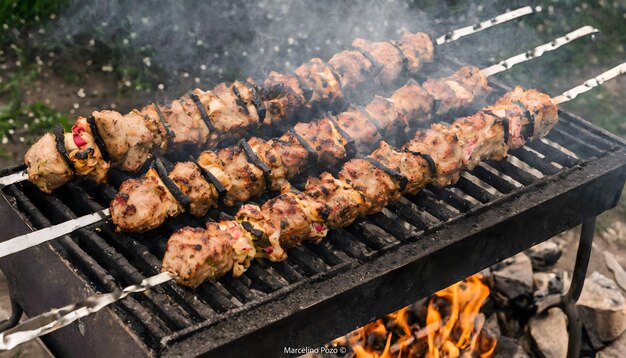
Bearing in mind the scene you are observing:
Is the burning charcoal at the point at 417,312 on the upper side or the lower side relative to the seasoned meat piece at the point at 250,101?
lower

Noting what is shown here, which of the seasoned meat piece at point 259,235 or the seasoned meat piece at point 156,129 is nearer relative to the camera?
the seasoned meat piece at point 259,235

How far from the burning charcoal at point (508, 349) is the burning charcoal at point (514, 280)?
0.40 meters

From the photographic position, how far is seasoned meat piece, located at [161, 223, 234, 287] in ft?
10.3

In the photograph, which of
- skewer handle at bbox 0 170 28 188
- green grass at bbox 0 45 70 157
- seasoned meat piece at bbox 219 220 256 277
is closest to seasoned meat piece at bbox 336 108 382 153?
seasoned meat piece at bbox 219 220 256 277

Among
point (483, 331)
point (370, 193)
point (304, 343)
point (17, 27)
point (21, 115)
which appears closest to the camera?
point (304, 343)

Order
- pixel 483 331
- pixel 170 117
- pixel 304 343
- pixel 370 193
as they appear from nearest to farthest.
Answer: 1. pixel 304 343
2. pixel 370 193
3. pixel 170 117
4. pixel 483 331

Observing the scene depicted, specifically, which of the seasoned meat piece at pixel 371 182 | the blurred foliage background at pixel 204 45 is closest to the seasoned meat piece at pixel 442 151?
the seasoned meat piece at pixel 371 182

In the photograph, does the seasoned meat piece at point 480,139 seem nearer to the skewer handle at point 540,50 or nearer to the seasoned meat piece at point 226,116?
the skewer handle at point 540,50

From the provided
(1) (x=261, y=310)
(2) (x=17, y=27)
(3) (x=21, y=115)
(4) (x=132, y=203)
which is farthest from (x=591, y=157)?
(2) (x=17, y=27)

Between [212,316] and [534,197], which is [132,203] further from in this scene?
[534,197]

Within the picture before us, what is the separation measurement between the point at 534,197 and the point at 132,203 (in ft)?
6.90

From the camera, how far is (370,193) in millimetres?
3754

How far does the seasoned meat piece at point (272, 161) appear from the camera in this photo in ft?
12.6

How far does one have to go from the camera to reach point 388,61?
4.95m
